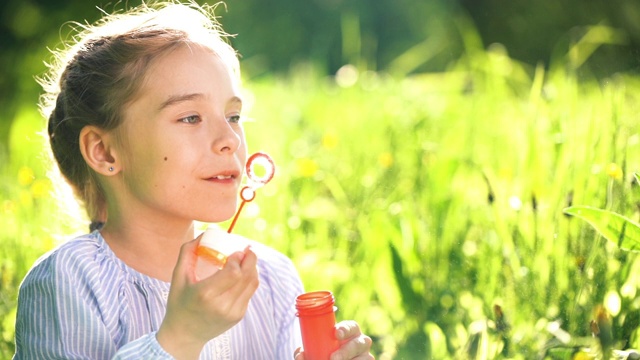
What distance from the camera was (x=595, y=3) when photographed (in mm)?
4520

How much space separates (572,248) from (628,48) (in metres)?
2.22

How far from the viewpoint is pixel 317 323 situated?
1.55 m

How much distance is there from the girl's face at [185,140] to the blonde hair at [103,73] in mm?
37

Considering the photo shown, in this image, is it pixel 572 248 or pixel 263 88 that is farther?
pixel 263 88

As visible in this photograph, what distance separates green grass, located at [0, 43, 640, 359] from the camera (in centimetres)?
203

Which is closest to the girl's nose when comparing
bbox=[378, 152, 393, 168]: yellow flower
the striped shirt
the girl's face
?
the girl's face

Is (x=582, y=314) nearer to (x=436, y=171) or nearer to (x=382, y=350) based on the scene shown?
(x=382, y=350)

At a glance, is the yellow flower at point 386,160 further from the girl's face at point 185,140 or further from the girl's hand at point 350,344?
the girl's hand at point 350,344

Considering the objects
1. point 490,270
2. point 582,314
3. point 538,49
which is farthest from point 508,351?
point 538,49

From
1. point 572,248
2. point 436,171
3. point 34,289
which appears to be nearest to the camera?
point 34,289

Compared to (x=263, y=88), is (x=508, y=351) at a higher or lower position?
lower

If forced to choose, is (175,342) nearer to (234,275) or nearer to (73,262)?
Result: (234,275)

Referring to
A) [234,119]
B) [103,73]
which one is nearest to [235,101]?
[234,119]

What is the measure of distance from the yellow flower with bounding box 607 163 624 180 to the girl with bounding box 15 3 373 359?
2.18 ft
